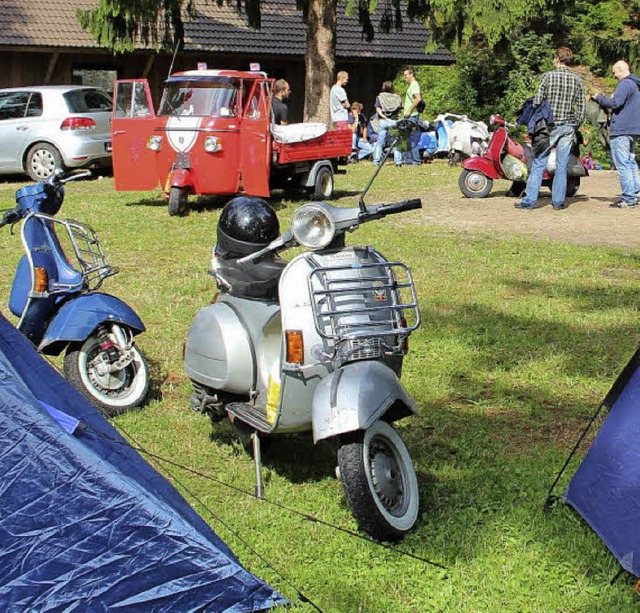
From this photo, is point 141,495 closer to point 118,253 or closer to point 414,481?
point 414,481

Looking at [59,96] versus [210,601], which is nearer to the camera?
[210,601]

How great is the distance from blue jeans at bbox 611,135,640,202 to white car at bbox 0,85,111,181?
8.57 m

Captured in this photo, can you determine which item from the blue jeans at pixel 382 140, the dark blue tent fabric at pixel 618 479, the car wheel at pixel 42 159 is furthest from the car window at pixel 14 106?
the dark blue tent fabric at pixel 618 479

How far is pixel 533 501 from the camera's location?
14.5 ft

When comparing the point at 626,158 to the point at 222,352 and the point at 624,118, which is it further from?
the point at 222,352

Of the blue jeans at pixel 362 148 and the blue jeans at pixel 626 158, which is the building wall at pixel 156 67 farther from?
the blue jeans at pixel 626 158

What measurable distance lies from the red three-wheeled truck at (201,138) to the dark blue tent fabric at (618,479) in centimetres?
924

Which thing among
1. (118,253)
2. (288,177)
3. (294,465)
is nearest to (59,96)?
(288,177)

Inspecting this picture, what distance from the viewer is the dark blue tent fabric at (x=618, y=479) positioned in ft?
12.3

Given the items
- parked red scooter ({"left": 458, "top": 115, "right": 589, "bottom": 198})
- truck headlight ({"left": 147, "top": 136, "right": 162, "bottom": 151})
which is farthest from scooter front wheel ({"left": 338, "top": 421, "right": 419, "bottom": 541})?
parked red scooter ({"left": 458, "top": 115, "right": 589, "bottom": 198})

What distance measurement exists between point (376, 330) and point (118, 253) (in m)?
6.75

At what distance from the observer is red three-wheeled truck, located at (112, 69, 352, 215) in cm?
1284

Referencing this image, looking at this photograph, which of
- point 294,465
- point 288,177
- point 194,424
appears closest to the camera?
point 294,465

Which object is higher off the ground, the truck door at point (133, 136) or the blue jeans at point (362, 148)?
the truck door at point (133, 136)
